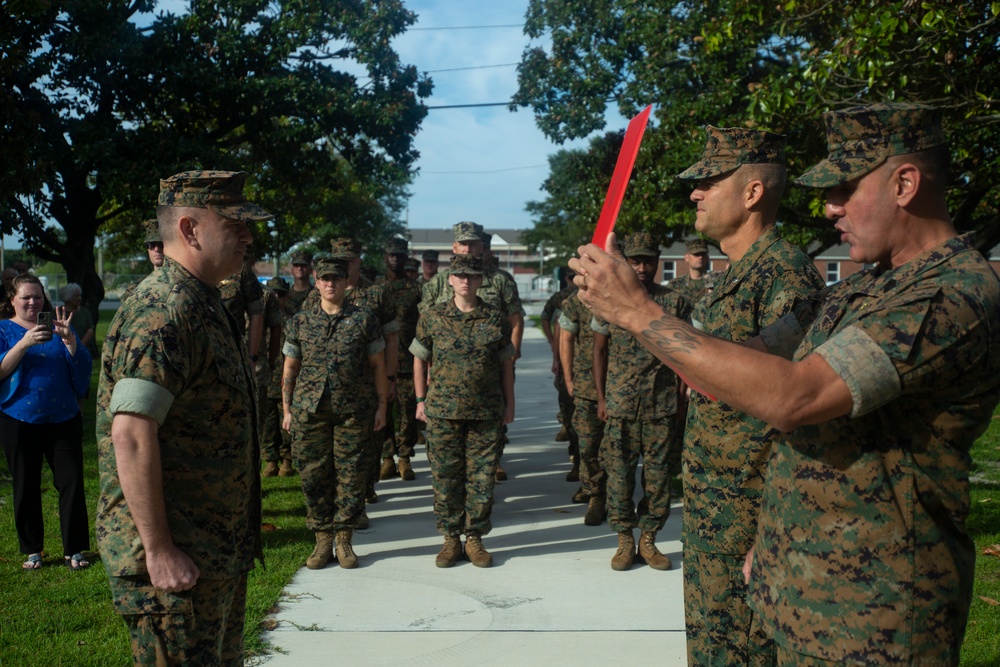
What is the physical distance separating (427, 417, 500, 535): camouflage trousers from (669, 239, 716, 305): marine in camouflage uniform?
105 inches

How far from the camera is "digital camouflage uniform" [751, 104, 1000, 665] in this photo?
2.16m

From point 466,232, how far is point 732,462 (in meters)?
5.98

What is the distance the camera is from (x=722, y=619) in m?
3.49

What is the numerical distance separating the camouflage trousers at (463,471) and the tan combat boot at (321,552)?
80 cm

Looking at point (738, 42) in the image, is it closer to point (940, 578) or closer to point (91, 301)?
point (91, 301)

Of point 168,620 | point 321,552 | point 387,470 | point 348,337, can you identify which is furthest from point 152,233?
point 168,620

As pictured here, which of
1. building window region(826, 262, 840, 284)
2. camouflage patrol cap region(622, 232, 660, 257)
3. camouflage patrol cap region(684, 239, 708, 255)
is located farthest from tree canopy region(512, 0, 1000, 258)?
building window region(826, 262, 840, 284)

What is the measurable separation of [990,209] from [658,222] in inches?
250

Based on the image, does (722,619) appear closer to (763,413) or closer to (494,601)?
(763,413)

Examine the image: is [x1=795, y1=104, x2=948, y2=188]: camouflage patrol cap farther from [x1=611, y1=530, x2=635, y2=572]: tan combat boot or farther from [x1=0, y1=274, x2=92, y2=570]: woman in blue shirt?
[x1=0, y1=274, x2=92, y2=570]: woman in blue shirt

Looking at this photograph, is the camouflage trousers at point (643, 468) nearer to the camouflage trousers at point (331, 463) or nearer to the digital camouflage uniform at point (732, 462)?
the camouflage trousers at point (331, 463)

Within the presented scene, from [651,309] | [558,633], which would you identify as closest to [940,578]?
[651,309]

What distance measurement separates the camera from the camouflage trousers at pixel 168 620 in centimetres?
297

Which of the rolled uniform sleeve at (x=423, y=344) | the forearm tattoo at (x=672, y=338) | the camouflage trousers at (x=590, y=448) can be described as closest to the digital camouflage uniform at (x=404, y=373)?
the camouflage trousers at (x=590, y=448)
